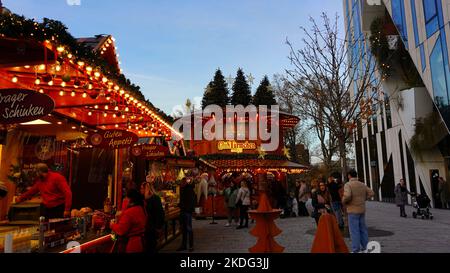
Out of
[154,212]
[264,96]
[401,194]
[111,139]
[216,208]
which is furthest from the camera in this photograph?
[264,96]

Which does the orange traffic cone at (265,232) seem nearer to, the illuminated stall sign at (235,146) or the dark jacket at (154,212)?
the dark jacket at (154,212)

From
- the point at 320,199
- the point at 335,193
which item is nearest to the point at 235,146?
the point at 335,193

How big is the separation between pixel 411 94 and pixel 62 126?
867 inches

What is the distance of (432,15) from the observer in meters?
18.4

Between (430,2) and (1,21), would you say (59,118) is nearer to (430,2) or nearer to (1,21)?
(1,21)

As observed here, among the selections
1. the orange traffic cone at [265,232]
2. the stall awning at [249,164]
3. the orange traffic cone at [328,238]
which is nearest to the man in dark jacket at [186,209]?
the orange traffic cone at [265,232]

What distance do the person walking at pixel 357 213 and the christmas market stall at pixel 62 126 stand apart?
498 cm

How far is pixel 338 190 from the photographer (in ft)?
33.8

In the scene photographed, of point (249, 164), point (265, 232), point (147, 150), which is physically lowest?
point (265, 232)

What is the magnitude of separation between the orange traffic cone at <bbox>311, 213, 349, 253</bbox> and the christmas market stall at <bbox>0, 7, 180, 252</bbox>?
136 inches

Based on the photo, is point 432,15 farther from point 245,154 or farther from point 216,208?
point 216,208

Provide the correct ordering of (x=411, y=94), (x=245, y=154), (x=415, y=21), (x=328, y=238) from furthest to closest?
(x=411, y=94), (x=245, y=154), (x=415, y=21), (x=328, y=238)
